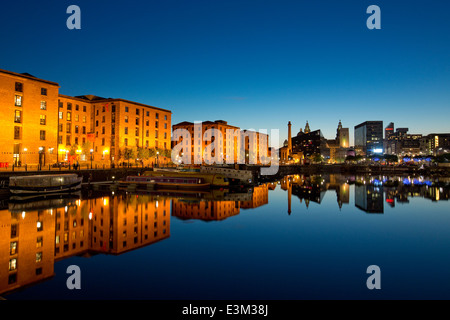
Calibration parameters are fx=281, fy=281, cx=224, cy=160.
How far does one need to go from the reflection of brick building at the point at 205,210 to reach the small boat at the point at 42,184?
13634 millimetres

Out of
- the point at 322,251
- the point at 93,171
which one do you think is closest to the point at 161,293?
the point at 322,251

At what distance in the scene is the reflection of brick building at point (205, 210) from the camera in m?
23.3

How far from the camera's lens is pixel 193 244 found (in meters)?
15.2

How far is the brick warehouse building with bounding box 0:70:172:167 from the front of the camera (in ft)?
155

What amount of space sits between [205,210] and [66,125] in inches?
2174

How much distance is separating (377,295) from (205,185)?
34.1 m

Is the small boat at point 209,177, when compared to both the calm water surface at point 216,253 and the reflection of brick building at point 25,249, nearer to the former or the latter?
the calm water surface at point 216,253

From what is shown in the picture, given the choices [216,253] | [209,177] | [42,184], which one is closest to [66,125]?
[42,184]

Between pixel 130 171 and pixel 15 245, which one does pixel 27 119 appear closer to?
pixel 130 171

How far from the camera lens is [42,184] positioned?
31.1m

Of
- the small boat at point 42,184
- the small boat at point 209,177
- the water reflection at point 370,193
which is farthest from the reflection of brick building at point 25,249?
the small boat at point 209,177

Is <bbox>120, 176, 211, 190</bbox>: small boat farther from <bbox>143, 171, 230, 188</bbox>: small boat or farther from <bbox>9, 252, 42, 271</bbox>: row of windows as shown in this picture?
<bbox>9, 252, 42, 271</bbox>: row of windows

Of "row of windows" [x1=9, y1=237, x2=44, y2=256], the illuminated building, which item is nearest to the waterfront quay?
the illuminated building

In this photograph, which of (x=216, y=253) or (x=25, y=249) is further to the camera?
(x=216, y=253)
